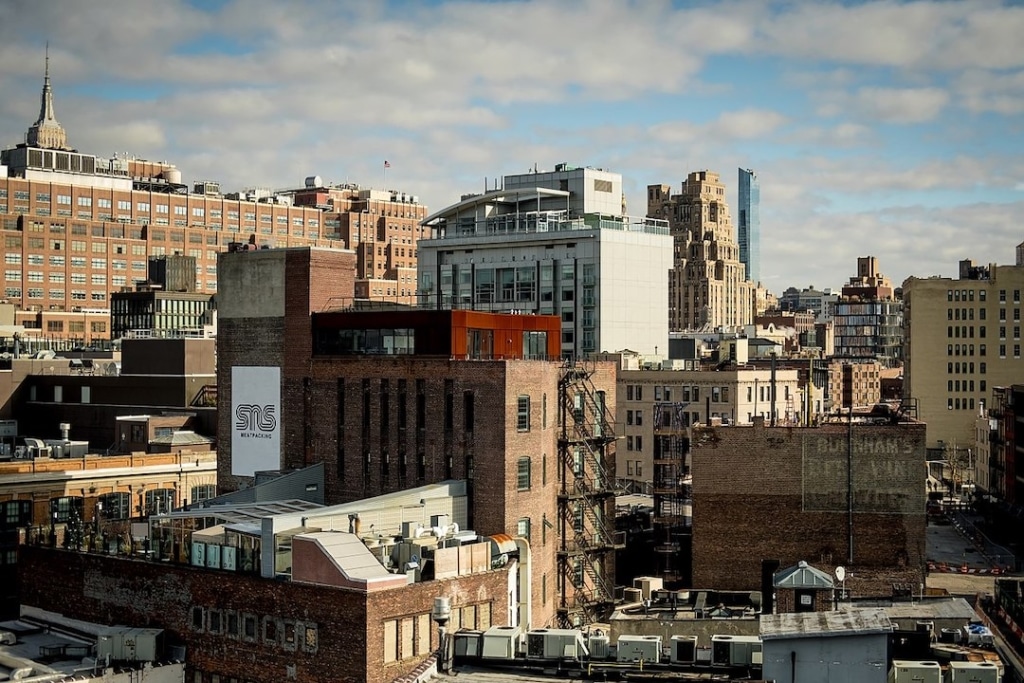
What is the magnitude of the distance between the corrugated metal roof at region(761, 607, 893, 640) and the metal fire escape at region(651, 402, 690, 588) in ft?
149

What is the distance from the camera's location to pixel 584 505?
276 ft

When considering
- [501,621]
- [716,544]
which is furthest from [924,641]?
[716,544]

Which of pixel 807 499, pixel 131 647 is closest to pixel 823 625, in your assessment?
pixel 131 647

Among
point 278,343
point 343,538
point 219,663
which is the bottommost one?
point 219,663

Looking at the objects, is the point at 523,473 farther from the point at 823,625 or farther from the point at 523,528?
the point at 823,625

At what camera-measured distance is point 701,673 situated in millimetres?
47438

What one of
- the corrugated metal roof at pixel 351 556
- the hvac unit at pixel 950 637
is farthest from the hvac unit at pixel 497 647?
the hvac unit at pixel 950 637

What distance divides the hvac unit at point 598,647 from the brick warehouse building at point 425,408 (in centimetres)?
2295

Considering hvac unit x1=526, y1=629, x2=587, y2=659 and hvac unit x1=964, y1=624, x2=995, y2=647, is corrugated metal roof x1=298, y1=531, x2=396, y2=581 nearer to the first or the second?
hvac unit x1=526, y1=629, x2=587, y2=659

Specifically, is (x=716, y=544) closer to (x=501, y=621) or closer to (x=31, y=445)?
(x=501, y=621)

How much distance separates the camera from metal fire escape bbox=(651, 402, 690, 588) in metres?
97.7

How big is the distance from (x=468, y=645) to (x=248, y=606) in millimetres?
14912

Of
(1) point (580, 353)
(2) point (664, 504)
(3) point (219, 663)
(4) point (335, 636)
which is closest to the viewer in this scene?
(4) point (335, 636)

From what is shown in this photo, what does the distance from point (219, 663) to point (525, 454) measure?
20641 mm
